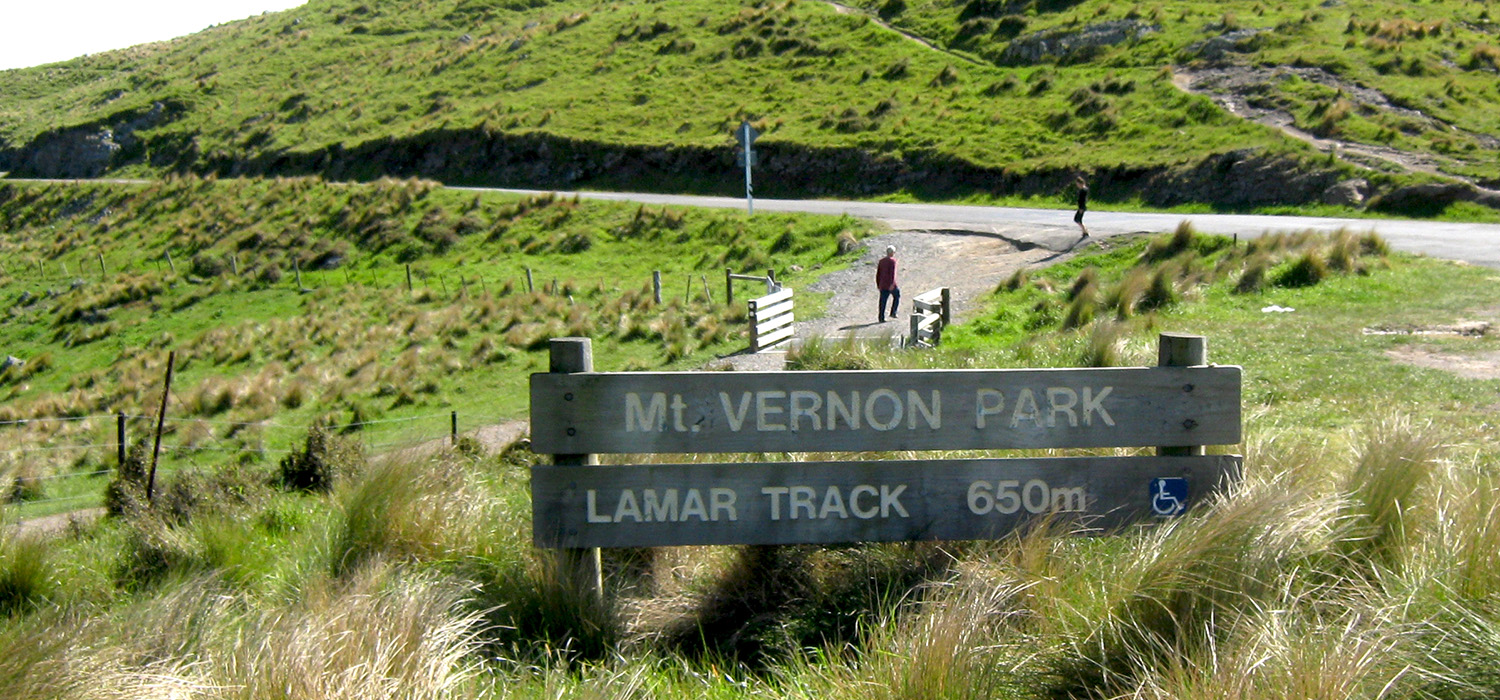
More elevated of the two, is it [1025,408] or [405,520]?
[1025,408]

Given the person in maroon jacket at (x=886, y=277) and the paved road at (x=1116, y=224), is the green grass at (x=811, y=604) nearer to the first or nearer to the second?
the person in maroon jacket at (x=886, y=277)

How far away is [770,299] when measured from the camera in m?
21.9

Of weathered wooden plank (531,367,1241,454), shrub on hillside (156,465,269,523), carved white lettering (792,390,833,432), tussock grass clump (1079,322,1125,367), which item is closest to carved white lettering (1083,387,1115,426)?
weathered wooden plank (531,367,1241,454)

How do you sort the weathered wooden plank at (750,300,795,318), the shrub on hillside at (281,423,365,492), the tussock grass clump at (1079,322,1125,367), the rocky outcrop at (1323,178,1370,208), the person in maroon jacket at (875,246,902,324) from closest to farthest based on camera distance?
the shrub on hillside at (281,423,365,492), the tussock grass clump at (1079,322,1125,367), the weathered wooden plank at (750,300,795,318), the person in maroon jacket at (875,246,902,324), the rocky outcrop at (1323,178,1370,208)

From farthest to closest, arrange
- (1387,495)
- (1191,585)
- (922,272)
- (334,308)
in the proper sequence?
(334,308) < (922,272) < (1387,495) < (1191,585)

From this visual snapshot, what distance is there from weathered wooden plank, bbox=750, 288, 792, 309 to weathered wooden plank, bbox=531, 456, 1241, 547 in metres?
16.5

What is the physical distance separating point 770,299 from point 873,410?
1714 cm

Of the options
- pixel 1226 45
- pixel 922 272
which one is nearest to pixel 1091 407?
pixel 922 272

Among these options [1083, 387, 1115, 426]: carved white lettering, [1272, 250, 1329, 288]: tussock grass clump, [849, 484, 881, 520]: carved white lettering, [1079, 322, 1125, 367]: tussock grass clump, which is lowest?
[1079, 322, 1125, 367]: tussock grass clump

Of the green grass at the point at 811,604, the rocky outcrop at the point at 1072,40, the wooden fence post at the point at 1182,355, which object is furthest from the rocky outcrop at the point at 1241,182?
the wooden fence post at the point at 1182,355

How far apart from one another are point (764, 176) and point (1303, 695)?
132 ft

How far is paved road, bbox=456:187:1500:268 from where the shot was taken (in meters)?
21.7

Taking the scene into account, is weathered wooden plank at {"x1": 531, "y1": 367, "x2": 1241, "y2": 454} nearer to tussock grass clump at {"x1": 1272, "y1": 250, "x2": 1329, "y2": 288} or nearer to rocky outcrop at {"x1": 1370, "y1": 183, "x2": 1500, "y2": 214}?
tussock grass clump at {"x1": 1272, "y1": 250, "x2": 1329, "y2": 288}

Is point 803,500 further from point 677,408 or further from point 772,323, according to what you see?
point 772,323
